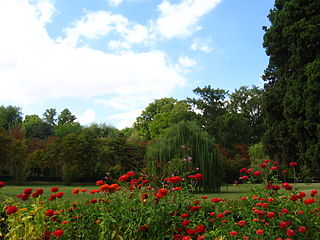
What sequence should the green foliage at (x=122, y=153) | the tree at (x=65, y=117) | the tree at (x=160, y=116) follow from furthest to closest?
the tree at (x=65, y=117) < the tree at (x=160, y=116) < the green foliage at (x=122, y=153)

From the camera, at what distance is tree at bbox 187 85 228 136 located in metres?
39.8

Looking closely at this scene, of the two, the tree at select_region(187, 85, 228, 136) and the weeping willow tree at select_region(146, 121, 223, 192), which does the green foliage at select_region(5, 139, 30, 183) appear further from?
the tree at select_region(187, 85, 228, 136)

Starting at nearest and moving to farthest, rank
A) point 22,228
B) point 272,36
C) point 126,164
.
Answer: point 22,228, point 272,36, point 126,164

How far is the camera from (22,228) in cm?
391

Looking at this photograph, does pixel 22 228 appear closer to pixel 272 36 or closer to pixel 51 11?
pixel 51 11

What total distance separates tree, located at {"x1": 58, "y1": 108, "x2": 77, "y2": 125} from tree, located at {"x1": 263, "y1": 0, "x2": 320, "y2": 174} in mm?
55214

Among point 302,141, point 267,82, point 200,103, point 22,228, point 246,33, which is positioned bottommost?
point 22,228

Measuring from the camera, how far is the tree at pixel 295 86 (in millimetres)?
12133

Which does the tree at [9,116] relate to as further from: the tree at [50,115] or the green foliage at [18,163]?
the green foliage at [18,163]

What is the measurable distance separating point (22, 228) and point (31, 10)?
226 inches

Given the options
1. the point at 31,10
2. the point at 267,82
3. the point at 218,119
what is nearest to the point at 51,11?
the point at 31,10

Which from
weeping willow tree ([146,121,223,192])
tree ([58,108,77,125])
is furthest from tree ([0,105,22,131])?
weeping willow tree ([146,121,223,192])

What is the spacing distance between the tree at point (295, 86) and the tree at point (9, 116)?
48.7 m

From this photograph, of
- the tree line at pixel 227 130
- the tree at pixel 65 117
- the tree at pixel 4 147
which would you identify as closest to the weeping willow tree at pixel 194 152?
the tree line at pixel 227 130
